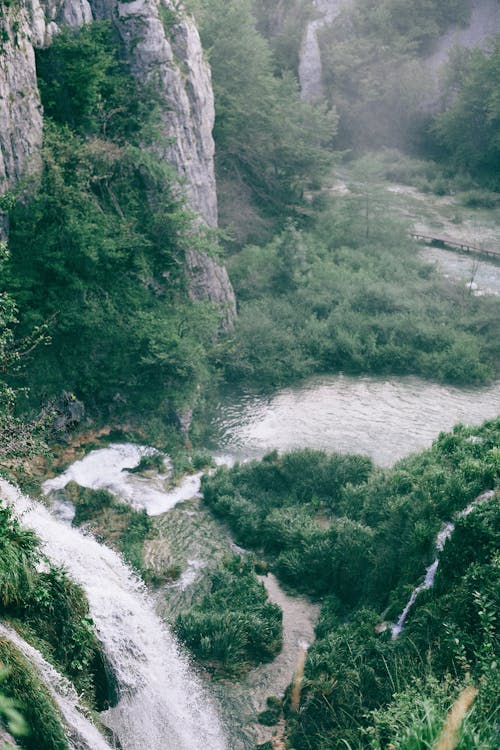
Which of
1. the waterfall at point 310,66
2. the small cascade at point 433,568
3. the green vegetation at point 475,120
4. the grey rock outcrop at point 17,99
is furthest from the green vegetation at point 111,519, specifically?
the waterfall at point 310,66

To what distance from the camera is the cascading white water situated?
11094 mm

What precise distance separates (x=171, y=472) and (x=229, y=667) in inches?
322

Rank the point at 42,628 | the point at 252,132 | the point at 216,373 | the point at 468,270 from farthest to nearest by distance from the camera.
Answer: the point at 252,132 < the point at 468,270 < the point at 216,373 < the point at 42,628

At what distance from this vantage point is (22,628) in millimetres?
9484

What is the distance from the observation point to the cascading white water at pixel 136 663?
11.1m

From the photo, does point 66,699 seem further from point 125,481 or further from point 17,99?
point 17,99

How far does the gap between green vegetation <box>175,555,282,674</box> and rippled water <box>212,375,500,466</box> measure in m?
7.83

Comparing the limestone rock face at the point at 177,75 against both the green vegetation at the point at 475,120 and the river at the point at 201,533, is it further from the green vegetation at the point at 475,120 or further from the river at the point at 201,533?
the green vegetation at the point at 475,120

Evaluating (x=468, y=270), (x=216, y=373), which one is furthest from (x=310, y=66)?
(x=216, y=373)

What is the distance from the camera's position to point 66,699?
9242mm

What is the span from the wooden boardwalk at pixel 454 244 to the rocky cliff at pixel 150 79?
1483 centimetres

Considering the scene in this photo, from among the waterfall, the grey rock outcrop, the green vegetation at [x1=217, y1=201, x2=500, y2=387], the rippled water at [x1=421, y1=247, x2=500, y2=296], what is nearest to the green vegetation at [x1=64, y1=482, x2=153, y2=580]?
the grey rock outcrop

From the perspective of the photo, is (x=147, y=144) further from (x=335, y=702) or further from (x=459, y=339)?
(x=335, y=702)

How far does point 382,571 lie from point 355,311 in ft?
62.3
